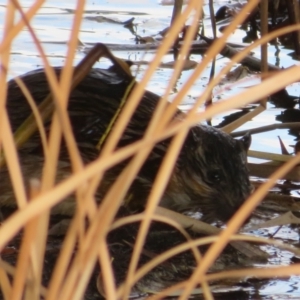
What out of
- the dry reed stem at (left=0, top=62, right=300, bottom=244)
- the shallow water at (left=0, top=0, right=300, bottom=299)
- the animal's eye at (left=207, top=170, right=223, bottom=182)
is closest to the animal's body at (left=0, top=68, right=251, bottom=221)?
the animal's eye at (left=207, top=170, right=223, bottom=182)

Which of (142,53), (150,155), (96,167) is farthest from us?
(142,53)

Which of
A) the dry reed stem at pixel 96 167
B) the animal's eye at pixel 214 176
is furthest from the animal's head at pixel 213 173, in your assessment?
the dry reed stem at pixel 96 167

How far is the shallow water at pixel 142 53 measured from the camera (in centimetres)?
271

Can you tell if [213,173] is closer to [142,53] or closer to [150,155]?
[150,155]

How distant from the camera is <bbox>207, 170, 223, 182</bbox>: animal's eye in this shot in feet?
12.2

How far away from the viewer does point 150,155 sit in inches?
146

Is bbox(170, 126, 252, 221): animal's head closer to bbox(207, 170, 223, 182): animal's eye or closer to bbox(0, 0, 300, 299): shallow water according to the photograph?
bbox(207, 170, 223, 182): animal's eye

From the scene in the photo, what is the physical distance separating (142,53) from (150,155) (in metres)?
2.20

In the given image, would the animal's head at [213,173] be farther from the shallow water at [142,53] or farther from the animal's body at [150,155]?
the shallow water at [142,53]

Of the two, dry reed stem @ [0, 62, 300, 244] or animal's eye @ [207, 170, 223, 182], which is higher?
dry reed stem @ [0, 62, 300, 244]

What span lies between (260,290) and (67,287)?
142 centimetres

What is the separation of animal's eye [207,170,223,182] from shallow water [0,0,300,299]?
16.3 inches

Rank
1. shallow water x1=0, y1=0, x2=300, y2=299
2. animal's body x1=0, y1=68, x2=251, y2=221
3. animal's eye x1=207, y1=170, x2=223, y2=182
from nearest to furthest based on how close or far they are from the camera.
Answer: shallow water x1=0, y1=0, x2=300, y2=299, animal's body x1=0, y1=68, x2=251, y2=221, animal's eye x1=207, y1=170, x2=223, y2=182

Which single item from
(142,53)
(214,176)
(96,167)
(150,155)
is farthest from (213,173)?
(96,167)
